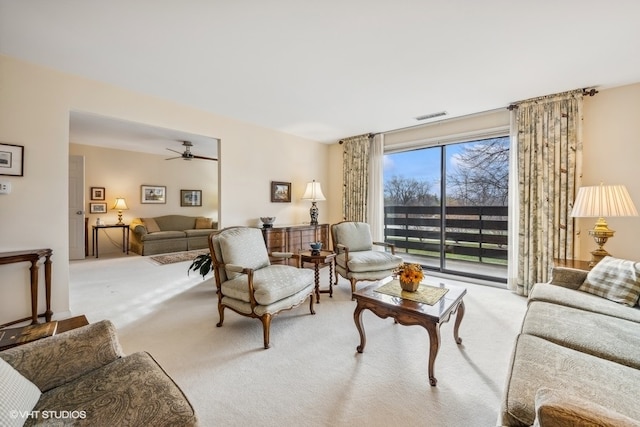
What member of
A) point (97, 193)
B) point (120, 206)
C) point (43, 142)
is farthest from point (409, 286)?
point (97, 193)

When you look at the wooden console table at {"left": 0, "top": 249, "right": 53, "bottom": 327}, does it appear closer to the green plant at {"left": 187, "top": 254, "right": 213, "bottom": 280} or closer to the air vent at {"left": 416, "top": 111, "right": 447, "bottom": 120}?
the green plant at {"left": 187, "top": 254, "right": 213, "bottom": 280}

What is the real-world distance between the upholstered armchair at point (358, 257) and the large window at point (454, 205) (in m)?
1.27

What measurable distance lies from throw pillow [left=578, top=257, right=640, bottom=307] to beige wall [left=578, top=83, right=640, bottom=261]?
4.04 feet

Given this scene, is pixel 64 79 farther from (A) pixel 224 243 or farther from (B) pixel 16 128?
(A) pixel 224 243

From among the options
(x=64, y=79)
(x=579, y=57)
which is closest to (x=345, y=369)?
(x=579, y=57)

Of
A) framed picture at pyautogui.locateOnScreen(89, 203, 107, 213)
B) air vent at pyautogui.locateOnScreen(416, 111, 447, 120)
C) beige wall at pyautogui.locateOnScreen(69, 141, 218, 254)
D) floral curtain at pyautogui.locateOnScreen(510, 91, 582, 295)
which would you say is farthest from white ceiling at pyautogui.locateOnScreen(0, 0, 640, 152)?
framed picture at pyautogui.locateOnScreen(89, 203, 107, 213)

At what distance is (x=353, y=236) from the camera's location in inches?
159

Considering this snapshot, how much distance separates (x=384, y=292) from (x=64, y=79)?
12.7 ft

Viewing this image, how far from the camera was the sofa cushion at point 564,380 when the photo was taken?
1034 millimetres

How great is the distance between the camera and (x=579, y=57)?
8.10ft

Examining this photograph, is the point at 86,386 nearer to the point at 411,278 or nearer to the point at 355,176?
the point at 411,278

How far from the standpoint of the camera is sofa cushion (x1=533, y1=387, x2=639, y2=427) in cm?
66

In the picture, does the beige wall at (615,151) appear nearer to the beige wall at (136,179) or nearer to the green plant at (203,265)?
the green plant at (203,265)

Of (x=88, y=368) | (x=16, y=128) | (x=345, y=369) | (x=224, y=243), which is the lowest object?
(x=345, y=369)
